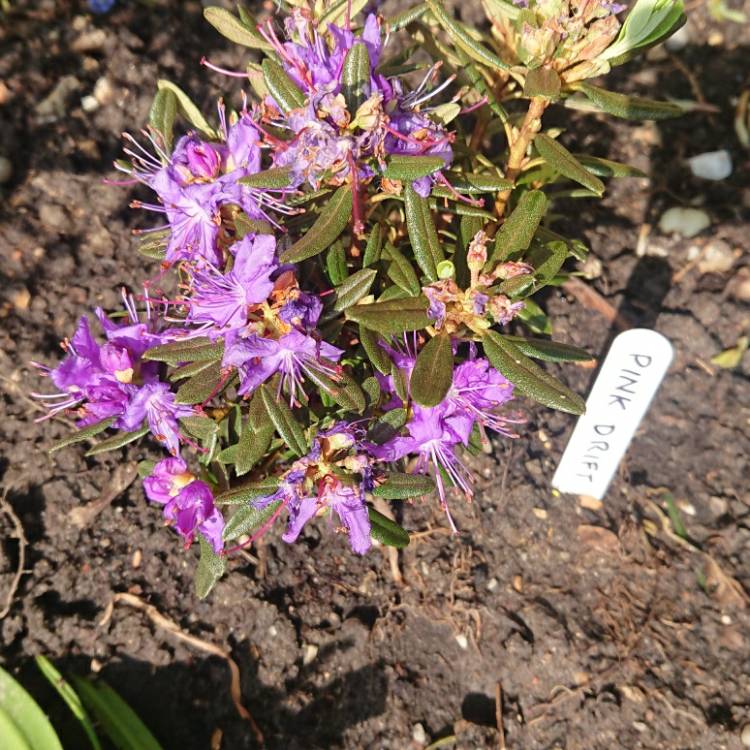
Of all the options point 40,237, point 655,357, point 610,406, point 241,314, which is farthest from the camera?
point 40,237

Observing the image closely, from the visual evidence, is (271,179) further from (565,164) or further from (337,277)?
(565,164)

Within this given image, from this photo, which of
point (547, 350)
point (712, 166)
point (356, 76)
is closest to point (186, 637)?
point (547, 350)

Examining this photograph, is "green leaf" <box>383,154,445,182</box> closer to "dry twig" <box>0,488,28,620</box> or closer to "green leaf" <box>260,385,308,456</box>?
"green leaf" <box>260,385,308,456</box>

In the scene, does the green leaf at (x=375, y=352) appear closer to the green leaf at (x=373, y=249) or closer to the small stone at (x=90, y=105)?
the green leaf at (x=373, y=249)

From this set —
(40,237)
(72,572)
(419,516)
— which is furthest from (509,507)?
(40,237)

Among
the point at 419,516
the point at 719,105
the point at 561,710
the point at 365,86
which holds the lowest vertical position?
the point at 561,710

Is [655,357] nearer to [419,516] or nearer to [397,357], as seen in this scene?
[397,357]

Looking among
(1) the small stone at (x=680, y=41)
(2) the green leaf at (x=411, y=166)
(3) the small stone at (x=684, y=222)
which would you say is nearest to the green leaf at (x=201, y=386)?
(2) the green leaf at (x=411, y=166)
